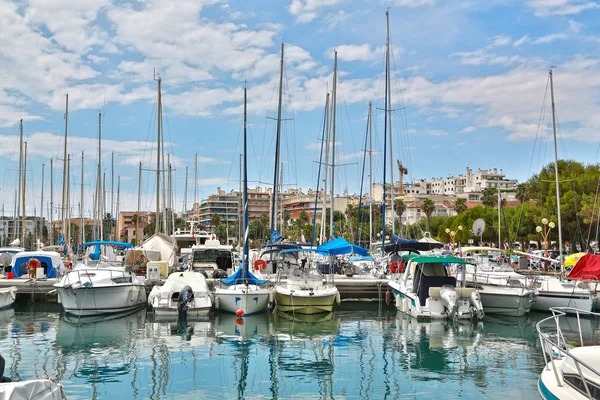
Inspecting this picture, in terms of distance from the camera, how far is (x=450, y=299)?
2341 cm

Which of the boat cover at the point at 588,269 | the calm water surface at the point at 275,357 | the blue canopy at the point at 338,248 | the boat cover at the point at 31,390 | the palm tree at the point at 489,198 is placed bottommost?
the calm water surface at the point at 275,357

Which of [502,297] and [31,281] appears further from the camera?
[31,281]

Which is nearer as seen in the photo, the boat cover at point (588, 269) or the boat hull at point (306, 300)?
the boat cover at point (588, 269)

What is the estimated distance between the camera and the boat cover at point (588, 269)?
23078 mm

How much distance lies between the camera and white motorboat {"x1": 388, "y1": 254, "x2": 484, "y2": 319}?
23.5m

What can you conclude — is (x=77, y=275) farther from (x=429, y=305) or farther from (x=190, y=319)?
(x=429, y=305)

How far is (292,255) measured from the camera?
32.2 m

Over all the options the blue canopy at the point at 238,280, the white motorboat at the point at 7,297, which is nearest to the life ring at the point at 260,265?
the blue canopy at the point at 238,280

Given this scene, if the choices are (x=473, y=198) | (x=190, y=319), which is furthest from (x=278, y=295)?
(x=473, y=198)

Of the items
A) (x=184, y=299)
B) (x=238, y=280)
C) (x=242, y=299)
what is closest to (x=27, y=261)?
(x=184, y=299)

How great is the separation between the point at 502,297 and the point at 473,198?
178977 mm

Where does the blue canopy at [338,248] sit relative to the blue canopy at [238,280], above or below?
above

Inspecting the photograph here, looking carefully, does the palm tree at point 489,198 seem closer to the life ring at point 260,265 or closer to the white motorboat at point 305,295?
the life ring at point 260,265

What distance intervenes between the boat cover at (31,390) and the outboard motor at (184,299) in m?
16.6
